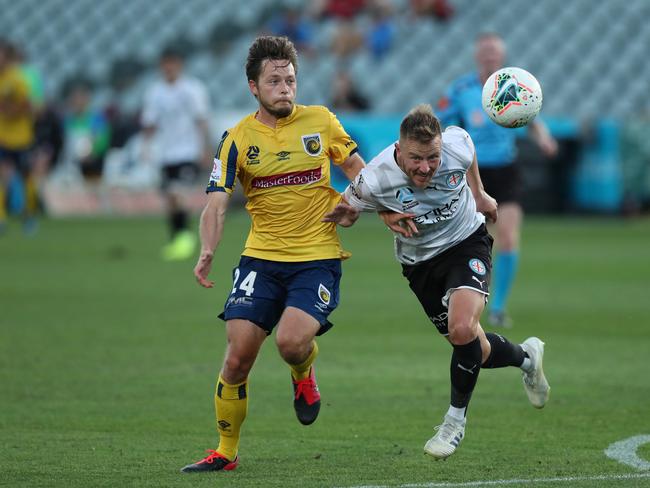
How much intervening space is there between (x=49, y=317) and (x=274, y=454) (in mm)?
5865

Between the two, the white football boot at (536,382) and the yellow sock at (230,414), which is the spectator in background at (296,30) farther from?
the yellow sock at (230,414)

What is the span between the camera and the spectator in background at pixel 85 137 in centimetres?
2692

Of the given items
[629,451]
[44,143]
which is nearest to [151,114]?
[44,143]

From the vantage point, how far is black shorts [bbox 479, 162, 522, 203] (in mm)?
11305

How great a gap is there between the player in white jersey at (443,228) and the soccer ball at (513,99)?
0.80ft

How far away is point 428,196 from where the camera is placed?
20.6ft

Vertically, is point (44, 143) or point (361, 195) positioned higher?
point (361, 195)

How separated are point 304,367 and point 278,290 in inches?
18.3

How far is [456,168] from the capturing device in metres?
6.29

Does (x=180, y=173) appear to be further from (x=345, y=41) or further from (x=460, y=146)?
(x=345, y=41)

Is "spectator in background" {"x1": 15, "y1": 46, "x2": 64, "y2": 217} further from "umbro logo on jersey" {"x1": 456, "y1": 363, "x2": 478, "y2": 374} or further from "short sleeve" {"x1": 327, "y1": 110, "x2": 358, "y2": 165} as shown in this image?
"umbro logo on jersey" {"x1": 456, "y1": 363, "x2": 478, "y2": 374}

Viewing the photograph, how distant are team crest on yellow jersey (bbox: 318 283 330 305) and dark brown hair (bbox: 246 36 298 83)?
3.66 feet

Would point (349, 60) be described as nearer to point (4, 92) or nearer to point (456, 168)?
point (4, 92)

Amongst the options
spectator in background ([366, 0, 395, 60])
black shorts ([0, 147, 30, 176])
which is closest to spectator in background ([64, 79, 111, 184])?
black shorts ([0, 147, 30, 176])
